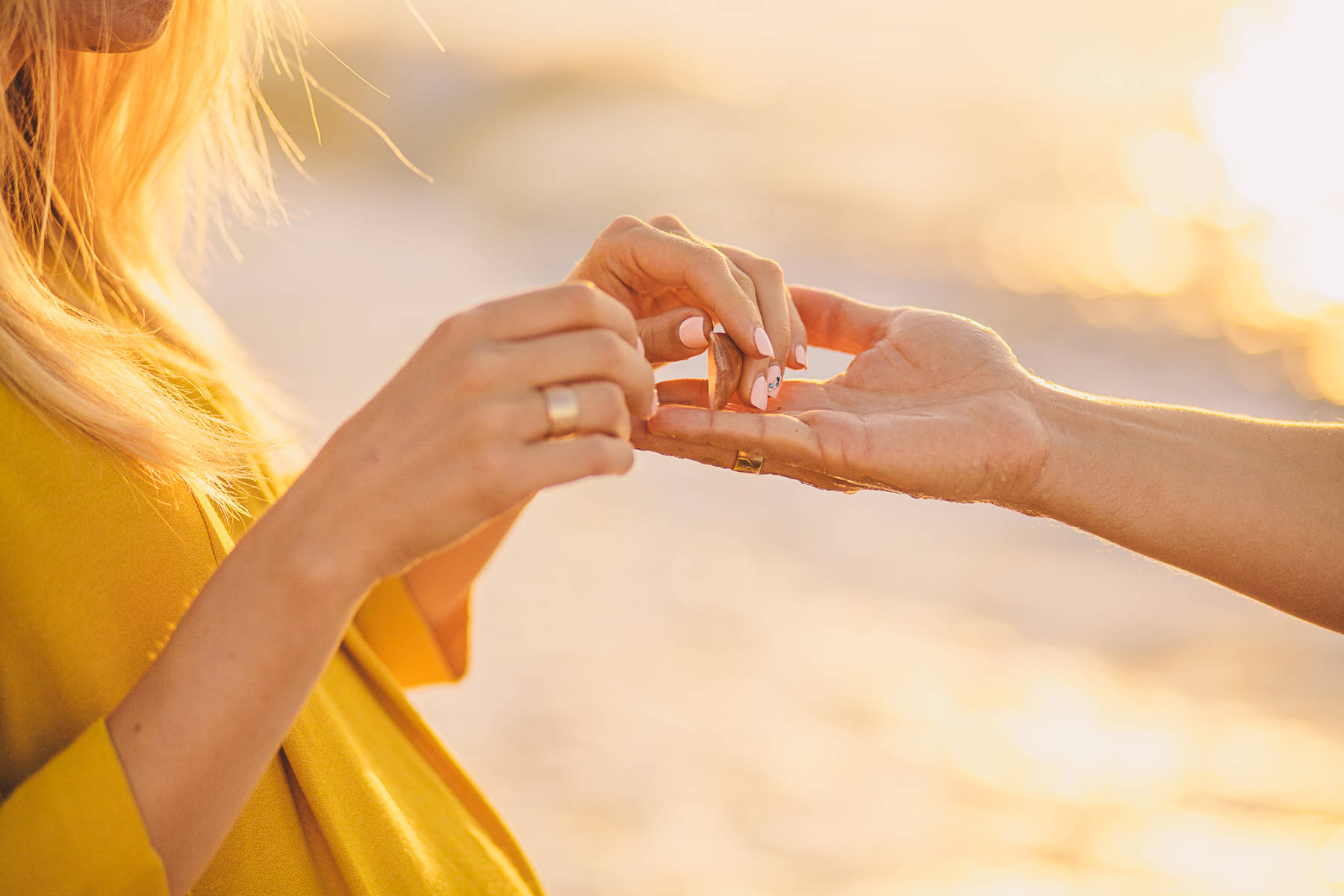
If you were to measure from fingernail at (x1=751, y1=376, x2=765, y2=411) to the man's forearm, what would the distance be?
0.57m

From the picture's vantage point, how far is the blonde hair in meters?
1.46

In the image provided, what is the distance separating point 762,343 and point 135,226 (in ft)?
4.82

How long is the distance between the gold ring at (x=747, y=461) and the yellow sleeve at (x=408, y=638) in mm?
843

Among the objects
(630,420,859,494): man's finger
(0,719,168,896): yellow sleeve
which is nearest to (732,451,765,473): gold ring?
(630,420,859,494): man's finger

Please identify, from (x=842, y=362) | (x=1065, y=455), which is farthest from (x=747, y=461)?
(x=842, y=362)

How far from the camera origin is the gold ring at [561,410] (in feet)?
3.63

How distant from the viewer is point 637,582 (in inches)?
210

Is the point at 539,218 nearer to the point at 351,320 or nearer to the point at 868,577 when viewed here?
the point at 351,320

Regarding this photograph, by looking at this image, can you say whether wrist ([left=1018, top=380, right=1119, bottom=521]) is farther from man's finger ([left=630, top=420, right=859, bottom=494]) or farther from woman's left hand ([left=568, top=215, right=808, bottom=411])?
woman's left hand ([left=568, top=215, right=808, bottom=411])

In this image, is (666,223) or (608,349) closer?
(608,349)

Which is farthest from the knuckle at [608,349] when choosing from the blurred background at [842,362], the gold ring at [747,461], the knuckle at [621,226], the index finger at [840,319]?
the blurred background at [842,362]

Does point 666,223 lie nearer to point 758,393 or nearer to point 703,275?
point 703,275

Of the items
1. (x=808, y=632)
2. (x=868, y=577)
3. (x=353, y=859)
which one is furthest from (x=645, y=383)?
(x=868, y=577)

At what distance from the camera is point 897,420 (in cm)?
175
